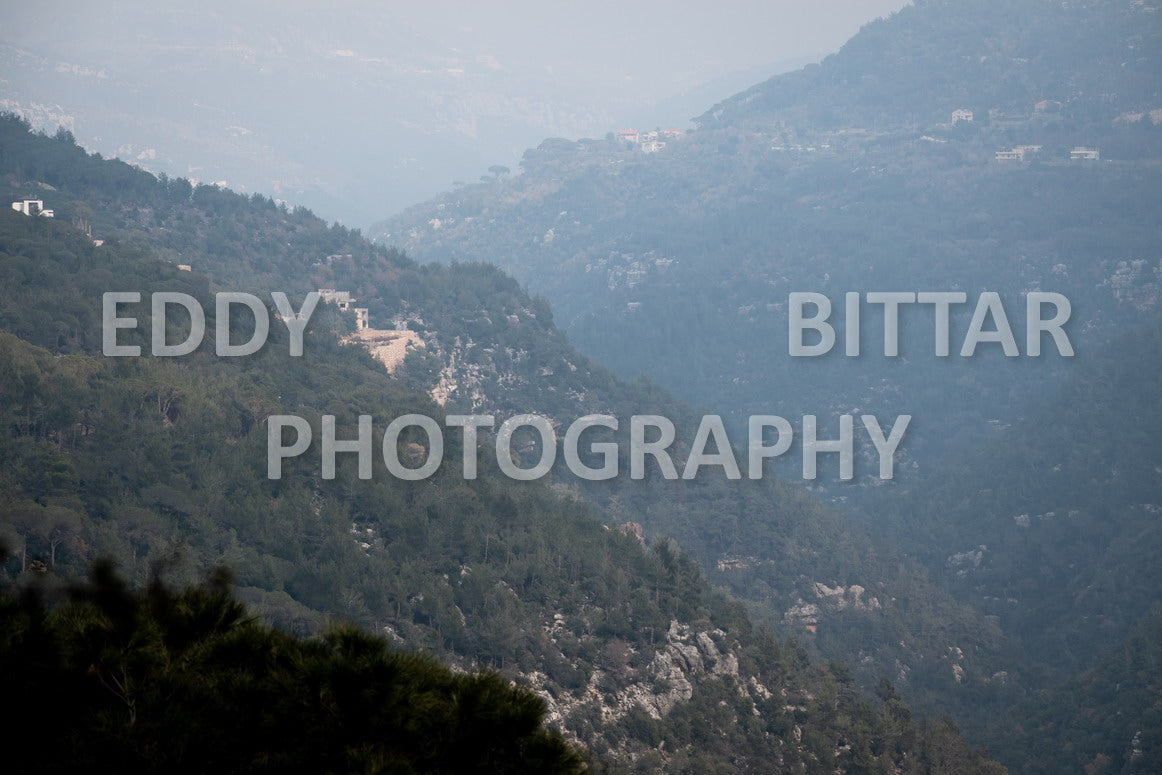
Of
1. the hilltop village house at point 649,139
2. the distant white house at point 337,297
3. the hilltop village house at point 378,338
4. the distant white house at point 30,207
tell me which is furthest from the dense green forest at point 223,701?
the hilltop village house at point 649,139

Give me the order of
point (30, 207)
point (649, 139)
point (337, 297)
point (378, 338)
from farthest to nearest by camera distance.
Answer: point (649, 139)
point (337, 297)
point (378, 338)
point (30, 207)

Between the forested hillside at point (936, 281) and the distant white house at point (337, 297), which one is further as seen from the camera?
the distant white house at point (337, 297)

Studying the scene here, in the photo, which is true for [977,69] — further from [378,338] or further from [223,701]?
[223,701]

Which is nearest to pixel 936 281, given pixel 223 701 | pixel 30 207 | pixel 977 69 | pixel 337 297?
pixel 977 69

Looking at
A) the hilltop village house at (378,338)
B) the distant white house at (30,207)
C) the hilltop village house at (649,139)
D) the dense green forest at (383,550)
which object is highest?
the hilltop village house at (649,139)

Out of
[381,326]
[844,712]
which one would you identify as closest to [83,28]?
[381,326]

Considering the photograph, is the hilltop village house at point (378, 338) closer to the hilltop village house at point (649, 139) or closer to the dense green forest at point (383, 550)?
the dense green forest at point (383, 550)

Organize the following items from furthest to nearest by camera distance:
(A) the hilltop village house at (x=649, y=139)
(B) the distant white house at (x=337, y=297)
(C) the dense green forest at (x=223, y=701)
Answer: (A) the hilltop village house at (x=649, y=139)
(B) the distant white house at (x=337, y=297)
(C) the dense green forest at (x=223, y=701)

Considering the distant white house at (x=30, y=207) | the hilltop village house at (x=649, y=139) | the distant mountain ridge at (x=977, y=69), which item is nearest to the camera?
the distant white house at (x=30, y=207)

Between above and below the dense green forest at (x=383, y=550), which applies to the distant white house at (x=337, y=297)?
above
